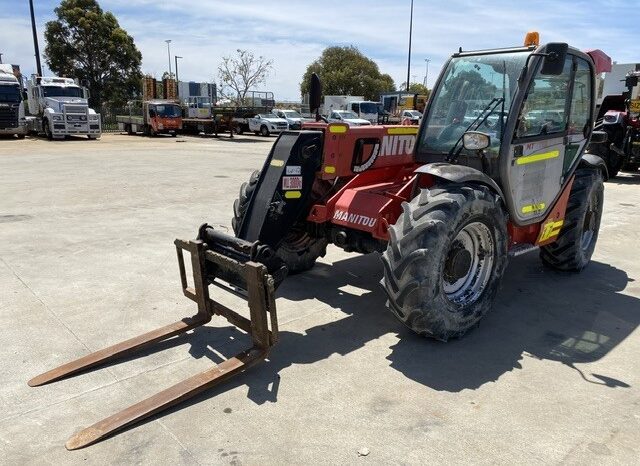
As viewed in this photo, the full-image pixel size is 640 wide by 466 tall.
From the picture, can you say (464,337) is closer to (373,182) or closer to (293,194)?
(373,182)

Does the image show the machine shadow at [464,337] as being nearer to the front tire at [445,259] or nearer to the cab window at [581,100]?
the front tire at [445,259]

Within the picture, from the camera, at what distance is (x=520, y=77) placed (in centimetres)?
434

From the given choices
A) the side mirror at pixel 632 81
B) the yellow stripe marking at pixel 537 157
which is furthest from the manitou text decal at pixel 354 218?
the side mirror at pixel 632 81

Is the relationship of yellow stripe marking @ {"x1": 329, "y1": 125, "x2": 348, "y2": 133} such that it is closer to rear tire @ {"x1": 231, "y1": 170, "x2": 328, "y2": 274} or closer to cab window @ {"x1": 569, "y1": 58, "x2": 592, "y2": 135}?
rear tire @ {"x1": 231, "y1": 170, "x2": 328, "y2": 274}

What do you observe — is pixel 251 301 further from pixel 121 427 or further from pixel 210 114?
pixel 210 114

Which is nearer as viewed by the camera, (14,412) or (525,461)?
(525,461)

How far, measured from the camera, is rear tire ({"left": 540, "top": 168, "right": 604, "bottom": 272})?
5.58 m

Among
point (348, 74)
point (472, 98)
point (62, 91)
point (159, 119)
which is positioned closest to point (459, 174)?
point (472, 98)

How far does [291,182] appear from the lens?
4.41m

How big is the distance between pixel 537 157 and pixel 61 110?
26.5 meters

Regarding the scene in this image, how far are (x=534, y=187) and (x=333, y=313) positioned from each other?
7.31 ft

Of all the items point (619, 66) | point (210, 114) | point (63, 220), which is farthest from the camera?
point (210, 114)

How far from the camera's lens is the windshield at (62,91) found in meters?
26.5

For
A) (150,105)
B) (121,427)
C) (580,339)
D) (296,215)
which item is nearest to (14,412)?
(121,427)
